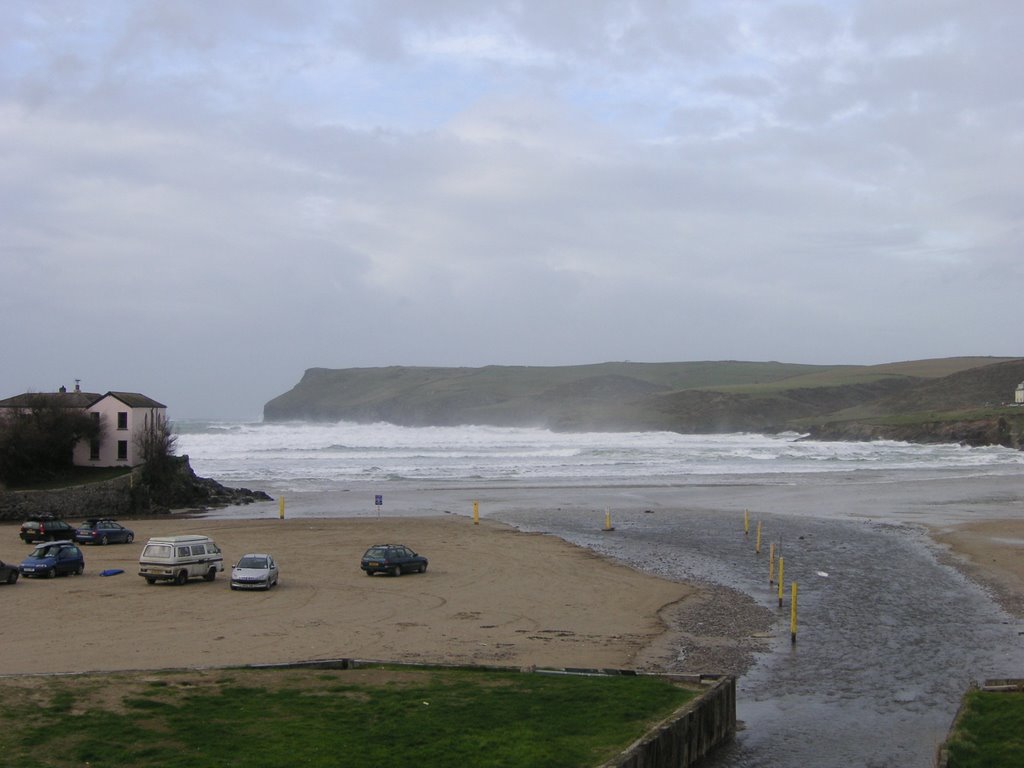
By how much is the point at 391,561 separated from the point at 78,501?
2772 centimetres

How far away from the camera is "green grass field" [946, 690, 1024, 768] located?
40.9 ft

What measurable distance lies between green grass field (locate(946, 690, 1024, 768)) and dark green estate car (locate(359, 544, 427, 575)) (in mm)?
18378

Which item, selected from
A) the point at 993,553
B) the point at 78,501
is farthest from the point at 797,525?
the point at 78,501

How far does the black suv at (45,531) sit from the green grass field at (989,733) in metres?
34.2

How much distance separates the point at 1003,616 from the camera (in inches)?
967

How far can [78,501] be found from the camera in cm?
5059

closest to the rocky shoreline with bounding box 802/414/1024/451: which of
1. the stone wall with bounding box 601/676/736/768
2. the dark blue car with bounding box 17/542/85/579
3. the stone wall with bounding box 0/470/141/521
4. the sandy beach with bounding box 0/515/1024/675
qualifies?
the sandy beach with bounding box 0/515/1024/675

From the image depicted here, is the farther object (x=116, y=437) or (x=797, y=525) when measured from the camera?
(x=116, y=437)

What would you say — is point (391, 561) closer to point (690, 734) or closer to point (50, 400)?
point (690, 734)

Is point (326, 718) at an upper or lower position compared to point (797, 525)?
upper

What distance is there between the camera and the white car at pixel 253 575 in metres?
27.2

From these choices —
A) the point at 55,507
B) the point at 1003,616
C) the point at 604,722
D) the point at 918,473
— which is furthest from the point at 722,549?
the point at 918,473

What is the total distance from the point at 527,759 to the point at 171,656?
9.62 m

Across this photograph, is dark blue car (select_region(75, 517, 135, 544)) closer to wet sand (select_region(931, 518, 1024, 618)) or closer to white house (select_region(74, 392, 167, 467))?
white house (select_region(74, 392, 167, 467))
